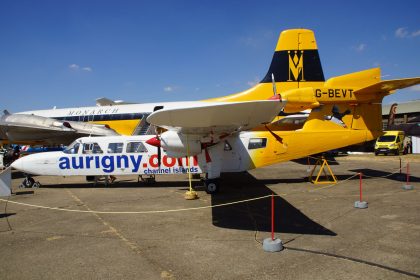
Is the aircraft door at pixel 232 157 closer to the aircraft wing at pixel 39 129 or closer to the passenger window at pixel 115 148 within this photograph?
the passenger window at pixel 115 148

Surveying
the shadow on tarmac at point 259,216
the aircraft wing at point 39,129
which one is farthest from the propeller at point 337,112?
the aircraft wing at point 39,129

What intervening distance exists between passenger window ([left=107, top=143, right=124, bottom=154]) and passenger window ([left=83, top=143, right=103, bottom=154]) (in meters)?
0.44

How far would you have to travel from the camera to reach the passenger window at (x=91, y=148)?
45.5ft

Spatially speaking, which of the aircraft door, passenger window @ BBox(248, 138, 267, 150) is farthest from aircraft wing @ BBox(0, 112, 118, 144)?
passenger window @ BBox(248, 138, 267, 150)

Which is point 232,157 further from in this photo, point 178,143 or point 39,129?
point 39,129

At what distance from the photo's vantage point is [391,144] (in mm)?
31891

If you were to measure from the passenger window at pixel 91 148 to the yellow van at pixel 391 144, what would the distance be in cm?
2924

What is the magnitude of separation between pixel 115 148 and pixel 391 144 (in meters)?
29.3

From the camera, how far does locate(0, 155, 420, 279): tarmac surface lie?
17.5ft

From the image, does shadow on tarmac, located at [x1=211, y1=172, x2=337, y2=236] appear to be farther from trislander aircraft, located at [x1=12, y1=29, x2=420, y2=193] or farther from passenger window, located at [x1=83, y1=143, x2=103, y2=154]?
passenger window, located at [x1=83, y1=143, x2=103, y2=154]

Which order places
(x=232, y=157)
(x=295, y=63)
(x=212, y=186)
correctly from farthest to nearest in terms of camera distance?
(x=295, y=63) → (x=232, y=157) → (x=212, y=186)

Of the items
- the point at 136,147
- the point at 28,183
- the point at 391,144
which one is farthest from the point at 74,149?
the point at 391,144

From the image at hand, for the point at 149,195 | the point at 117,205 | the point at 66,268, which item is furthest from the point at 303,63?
the point at 66,268

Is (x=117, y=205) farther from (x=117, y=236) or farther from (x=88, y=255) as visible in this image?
(x=88, y=255)
